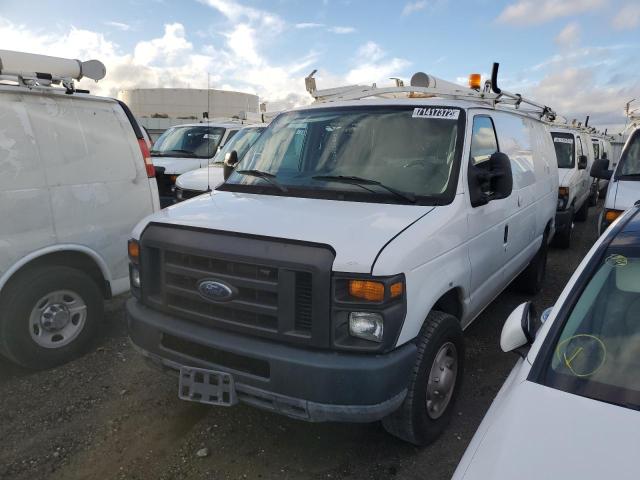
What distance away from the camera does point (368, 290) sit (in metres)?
2.43

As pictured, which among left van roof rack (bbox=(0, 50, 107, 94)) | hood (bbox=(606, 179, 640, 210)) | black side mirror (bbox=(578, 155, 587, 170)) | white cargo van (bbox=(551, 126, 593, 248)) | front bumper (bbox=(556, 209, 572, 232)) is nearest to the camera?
left van roof rack (bbox=(0, 50, 107, 94))

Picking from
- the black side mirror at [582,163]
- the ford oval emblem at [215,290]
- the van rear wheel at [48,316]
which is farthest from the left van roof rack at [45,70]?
the black side mirror at [582,163]

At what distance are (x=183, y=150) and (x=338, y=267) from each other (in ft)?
27.2

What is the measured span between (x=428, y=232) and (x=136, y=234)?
6.14 ft

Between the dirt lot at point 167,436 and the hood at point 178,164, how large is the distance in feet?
17.8

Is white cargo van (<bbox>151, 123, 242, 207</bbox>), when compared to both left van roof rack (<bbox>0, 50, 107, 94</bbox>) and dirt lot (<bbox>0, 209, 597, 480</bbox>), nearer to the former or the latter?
left van roof rack (<bbox>0, 50, 107, 94</bbox>)

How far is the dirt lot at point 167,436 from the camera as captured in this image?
2873 mm

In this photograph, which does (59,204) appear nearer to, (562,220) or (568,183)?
(562,220)

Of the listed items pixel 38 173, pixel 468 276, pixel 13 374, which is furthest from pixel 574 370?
pixel 13 374

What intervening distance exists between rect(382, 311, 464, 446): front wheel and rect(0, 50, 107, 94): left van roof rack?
3562 millimetres

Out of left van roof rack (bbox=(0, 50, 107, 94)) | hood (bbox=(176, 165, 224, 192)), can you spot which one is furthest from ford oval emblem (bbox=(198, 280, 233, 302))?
hood (bbox=(176, 165, 224, 192))

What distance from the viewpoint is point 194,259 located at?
2852 mm

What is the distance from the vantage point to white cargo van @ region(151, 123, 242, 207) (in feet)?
29.3

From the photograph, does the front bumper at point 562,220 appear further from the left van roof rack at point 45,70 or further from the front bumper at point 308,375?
the left van roof rack at point 45,70
